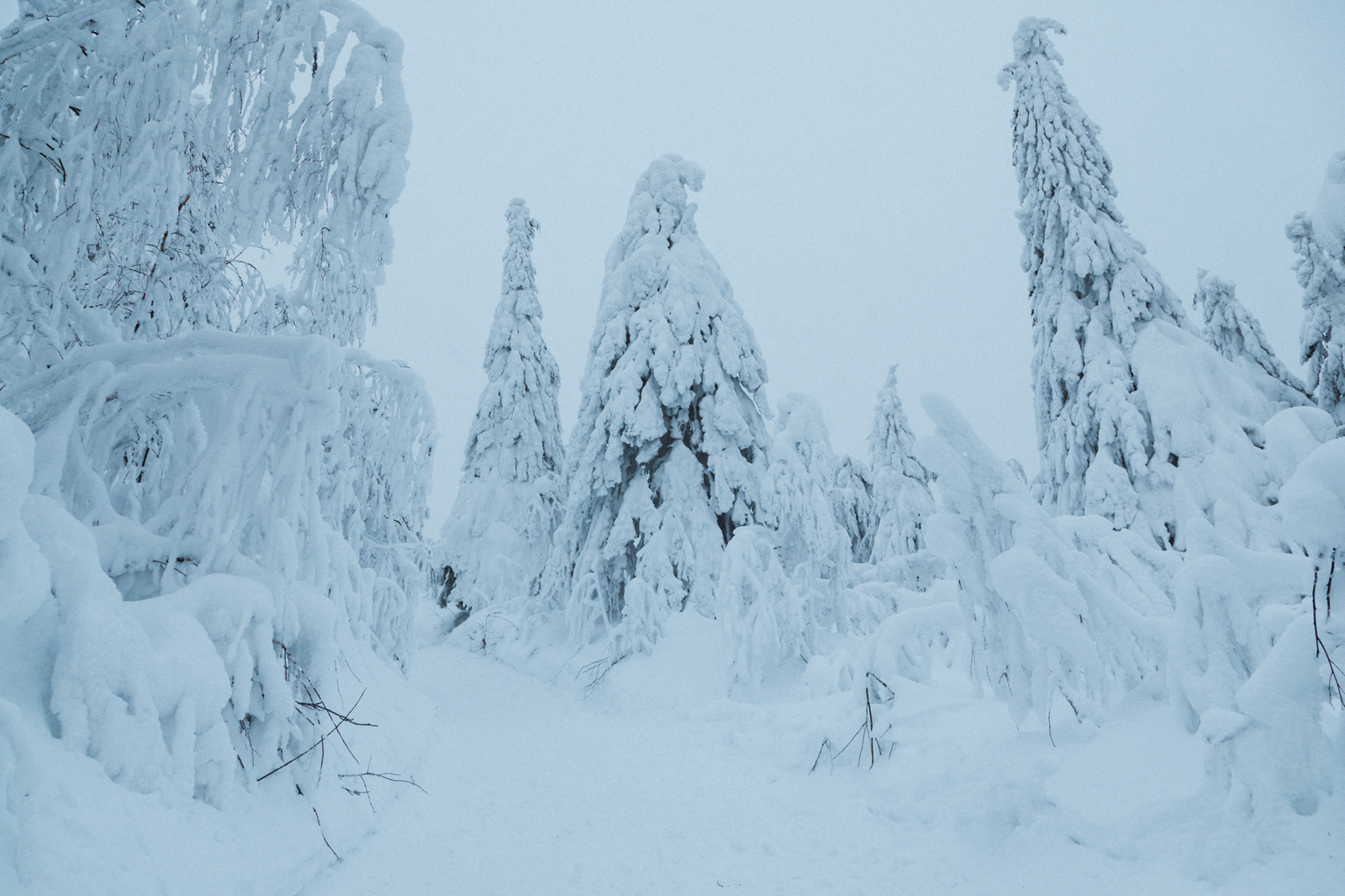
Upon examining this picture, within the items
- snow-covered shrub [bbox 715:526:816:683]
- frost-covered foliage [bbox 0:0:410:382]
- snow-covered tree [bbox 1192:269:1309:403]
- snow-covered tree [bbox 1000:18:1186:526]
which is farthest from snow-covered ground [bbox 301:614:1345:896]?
snow-covered tree [bbox 1192:269:1309:403]

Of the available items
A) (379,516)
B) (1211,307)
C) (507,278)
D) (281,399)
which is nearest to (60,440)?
(281,399)

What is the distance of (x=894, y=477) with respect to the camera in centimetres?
2184

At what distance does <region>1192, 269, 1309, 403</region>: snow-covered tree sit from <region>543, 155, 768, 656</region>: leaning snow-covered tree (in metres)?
7.69

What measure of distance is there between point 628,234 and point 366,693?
33.0 feet

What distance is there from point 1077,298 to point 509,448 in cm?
1397

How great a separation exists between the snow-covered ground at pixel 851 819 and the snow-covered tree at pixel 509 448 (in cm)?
1098

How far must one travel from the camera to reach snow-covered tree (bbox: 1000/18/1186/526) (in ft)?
30.6

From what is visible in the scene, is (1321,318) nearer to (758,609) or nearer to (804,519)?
(804,519)

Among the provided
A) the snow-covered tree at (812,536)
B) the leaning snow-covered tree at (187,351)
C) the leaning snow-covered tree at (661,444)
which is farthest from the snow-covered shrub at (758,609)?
the leaning snow-covered tree at (187,351)

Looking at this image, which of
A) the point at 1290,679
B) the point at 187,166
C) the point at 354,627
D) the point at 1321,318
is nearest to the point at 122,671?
the point at 354,627

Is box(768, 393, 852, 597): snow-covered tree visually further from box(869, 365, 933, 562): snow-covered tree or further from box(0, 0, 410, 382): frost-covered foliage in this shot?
box(869, 365, 933, 562): snow-covered tree

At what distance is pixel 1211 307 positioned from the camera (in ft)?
35.9

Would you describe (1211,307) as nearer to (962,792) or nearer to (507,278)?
(962,792)

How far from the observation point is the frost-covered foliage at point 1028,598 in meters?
3.64
